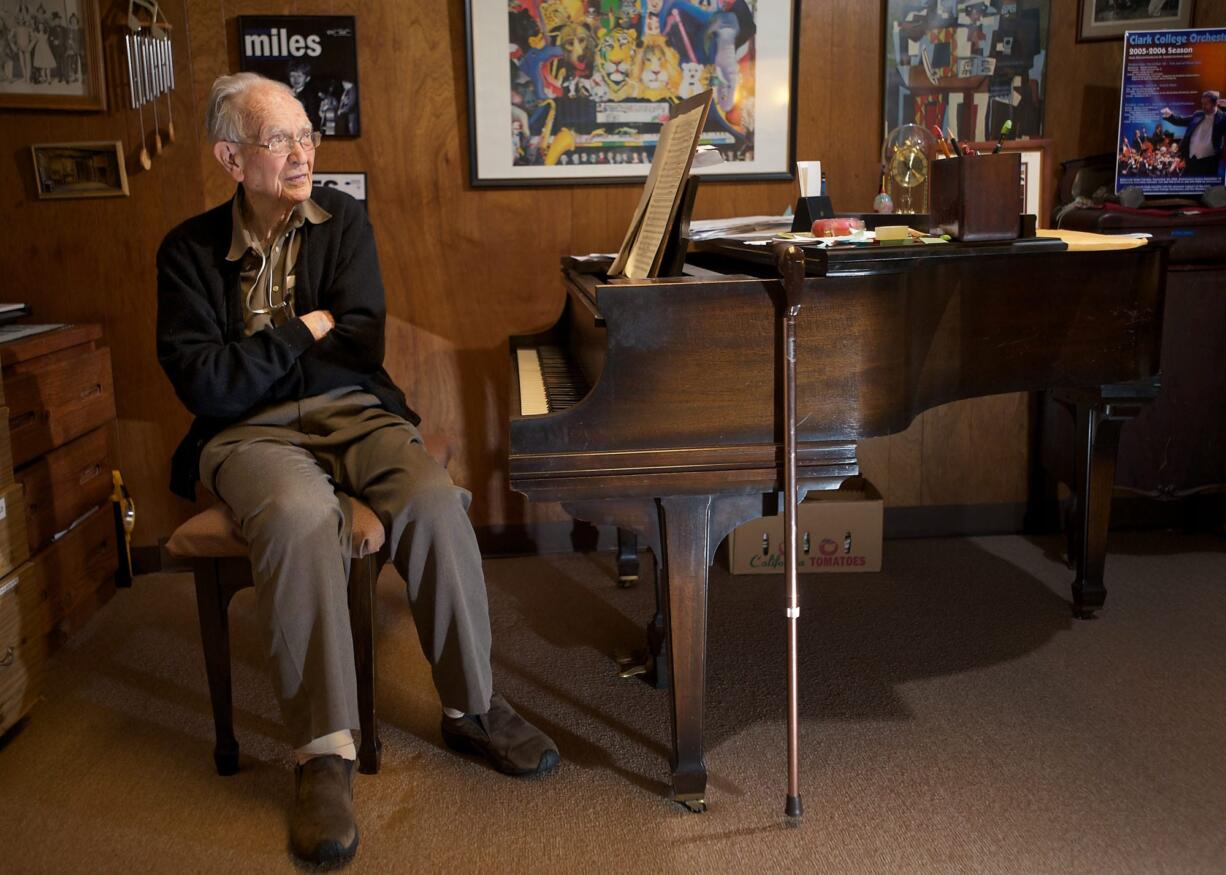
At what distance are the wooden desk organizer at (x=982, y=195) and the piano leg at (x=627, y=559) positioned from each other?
4.36 feet

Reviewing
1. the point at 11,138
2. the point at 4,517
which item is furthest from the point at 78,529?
the point at 11,138

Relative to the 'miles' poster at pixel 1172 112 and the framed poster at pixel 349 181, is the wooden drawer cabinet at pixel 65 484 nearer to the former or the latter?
the framed poster at pixel 349 181

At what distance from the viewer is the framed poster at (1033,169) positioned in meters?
2.94

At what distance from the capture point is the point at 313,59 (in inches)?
117

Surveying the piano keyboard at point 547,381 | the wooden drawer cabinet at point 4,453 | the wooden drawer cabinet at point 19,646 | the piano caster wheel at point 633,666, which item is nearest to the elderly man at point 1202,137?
the piano keyboard at point 547,381

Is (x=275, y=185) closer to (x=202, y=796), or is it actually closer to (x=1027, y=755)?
(x=202, y=796)

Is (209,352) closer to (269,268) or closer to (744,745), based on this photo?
(269,268)

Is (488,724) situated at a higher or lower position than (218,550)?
lower

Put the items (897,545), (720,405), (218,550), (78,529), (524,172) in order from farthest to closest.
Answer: (897,545), (524,172), (78,529), (218,550), (720,405)

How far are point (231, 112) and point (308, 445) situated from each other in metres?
0.67

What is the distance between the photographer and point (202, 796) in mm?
2047

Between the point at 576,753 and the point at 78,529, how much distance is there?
5.04 feet

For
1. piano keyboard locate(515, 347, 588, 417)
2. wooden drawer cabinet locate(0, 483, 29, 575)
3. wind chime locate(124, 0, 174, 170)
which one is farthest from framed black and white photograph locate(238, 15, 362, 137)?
wooden drawer cabinet locate(0, 483, 29, 575)

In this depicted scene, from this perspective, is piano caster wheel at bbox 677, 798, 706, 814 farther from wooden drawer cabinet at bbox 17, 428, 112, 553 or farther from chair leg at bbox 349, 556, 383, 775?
wooden drawer cabinet at bbox 17, 428, 112, 553
